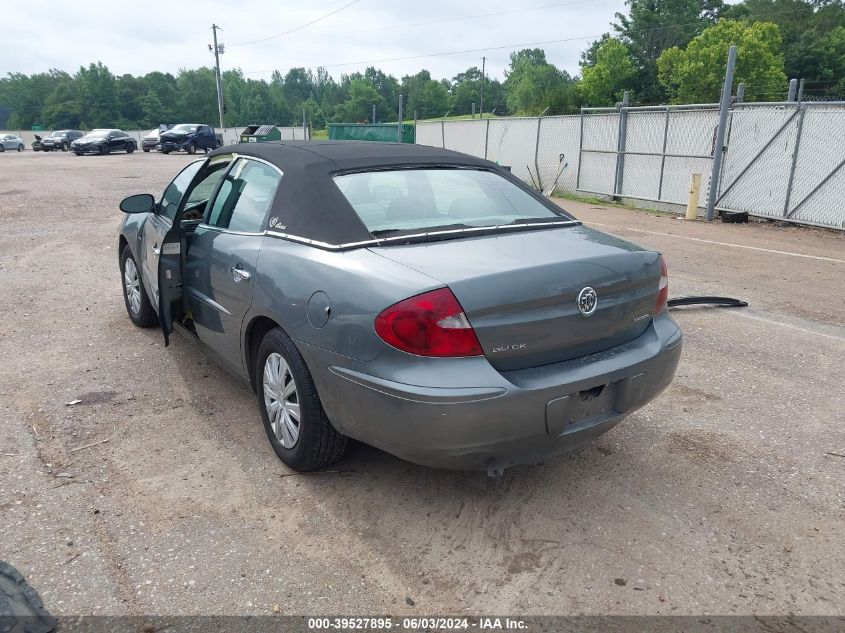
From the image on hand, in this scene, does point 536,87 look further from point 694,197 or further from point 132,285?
point 132,285

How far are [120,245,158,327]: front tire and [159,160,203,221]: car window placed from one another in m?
0.74

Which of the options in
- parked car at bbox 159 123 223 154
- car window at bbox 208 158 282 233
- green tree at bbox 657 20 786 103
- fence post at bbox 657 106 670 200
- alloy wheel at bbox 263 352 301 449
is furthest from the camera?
green tree at bbox 657 20 786 103

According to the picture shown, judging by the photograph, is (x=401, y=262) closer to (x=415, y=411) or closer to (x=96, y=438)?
(x=415, y=411)

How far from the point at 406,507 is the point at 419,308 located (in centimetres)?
104

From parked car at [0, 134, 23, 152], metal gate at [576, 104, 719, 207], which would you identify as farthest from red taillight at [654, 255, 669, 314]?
parked car at [0, 134, 23, 152]

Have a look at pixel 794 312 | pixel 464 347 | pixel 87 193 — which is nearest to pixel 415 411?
pixel 464 347

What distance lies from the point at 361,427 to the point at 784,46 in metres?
83.8

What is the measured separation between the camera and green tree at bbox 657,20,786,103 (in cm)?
6078

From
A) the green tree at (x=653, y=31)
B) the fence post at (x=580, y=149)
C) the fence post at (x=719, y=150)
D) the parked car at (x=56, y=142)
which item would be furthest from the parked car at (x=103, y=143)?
the green tree at (x=653, y=31)

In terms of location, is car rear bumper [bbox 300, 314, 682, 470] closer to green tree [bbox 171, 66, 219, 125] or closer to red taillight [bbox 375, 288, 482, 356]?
red taillight [bbox 375, 288, 482, 356]

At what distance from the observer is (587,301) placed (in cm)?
282

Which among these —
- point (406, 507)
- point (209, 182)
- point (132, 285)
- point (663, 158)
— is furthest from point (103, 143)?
point (406, 507)

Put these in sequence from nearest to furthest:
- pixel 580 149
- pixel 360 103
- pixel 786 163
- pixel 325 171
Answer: pixel 325 171
pixel 786 163
pixel 580 149
pixel 360 103

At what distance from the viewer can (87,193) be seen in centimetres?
1650
